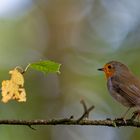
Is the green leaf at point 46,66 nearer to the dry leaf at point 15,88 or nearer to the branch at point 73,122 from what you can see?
the dry leaf at point 15,88

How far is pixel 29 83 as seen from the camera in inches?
373

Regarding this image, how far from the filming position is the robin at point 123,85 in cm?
416

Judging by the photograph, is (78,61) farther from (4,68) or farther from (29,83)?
(4,68)

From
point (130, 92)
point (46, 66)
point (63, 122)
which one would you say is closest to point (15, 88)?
point (46, 66)

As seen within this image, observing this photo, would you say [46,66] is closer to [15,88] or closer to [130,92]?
[15,88]

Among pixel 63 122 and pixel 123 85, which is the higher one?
pixel 123 85

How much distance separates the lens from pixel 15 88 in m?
2.81

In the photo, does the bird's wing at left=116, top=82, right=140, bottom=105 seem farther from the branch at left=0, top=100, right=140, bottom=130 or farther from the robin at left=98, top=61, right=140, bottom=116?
the branch at left=0, top=100, right=140, bottom=130

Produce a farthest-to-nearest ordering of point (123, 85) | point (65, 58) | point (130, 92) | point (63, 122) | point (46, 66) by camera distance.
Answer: point (65, 58), point (123, 85), point (130, 92), point (46, 66), point (63, 122)

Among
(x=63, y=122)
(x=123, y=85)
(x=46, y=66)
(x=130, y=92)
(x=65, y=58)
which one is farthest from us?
(x=65, y=58)

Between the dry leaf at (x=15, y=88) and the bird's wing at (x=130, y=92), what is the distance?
4.88 feet

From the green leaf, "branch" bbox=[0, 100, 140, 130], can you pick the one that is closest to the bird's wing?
"branch" bbox=[0, 100, 140, 130]

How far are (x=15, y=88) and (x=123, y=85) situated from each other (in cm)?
189

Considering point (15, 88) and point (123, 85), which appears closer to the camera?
point (15, 88)
